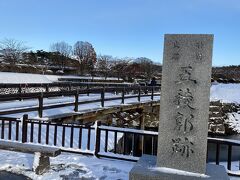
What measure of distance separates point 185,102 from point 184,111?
0.14 meters

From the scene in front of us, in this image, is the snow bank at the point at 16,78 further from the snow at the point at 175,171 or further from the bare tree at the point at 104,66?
the bare tree at the point at 104,66

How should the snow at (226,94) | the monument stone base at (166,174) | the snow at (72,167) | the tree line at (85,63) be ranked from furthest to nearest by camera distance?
1. the tree line at (85,63)
2. the snow at (226,94)
3. the snow at (72,167)
4. the monument stone base at (166,174)

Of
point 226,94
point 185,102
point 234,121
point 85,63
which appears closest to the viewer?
point 185,102

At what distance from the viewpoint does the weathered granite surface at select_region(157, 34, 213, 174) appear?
4766mm

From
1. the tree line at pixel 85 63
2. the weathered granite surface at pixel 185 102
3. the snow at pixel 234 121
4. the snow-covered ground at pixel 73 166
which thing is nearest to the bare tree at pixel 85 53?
the tree line at pixel 85 63

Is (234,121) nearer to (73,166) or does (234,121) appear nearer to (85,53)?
(73,166)

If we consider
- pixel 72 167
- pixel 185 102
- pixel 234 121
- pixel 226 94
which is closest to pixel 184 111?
pixel 185 102

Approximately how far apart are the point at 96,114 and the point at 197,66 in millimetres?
12577

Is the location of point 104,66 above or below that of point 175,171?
above

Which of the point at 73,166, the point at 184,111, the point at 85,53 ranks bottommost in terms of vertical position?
the point at 73,166

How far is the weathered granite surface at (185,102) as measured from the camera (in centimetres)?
477

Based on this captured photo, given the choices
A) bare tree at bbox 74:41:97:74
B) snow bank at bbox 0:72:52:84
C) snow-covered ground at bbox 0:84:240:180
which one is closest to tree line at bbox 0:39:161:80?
bare tree at bbox 74:41:97:74

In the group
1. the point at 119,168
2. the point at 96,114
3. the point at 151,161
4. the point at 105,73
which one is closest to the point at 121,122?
the point at 96,114

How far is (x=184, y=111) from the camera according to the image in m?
4.85
